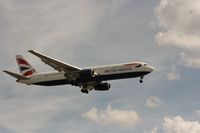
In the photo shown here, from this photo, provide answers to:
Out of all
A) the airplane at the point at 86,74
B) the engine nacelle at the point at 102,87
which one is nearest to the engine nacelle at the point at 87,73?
the airplane at the point at 86,74

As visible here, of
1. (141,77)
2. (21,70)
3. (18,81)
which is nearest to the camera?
(141,77)

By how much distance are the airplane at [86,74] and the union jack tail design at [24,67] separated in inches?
239

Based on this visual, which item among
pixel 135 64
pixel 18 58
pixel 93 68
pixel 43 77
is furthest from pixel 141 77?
pixel 18 58

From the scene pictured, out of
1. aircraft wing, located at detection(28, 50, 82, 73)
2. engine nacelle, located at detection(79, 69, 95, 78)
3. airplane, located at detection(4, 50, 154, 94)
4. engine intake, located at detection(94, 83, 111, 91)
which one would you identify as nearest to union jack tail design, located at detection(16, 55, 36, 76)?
airplane, located at detection(4, 50, 154, 94)

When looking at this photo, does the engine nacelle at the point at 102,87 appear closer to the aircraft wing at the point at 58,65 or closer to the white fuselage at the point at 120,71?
the white fuselage at the point at 120,71

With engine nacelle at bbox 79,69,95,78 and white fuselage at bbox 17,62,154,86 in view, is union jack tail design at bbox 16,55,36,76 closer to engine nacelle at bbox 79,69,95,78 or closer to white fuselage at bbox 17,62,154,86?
white fuselage at bbox 17,62,154,86

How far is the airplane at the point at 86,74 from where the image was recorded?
82438 mm

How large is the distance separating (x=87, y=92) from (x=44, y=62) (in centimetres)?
1227

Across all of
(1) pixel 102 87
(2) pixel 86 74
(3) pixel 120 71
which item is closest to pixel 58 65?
(2) pixel 86 74

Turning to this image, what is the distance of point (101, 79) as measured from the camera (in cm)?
8388

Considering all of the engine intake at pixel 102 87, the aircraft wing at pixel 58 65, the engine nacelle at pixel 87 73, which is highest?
the aircraft wing at pixel 58 65

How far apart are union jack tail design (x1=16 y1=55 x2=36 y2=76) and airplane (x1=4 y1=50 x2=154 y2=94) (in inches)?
239

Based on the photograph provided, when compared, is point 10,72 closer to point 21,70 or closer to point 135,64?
point 21,70

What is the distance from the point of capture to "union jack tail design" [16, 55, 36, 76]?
100463 mm
